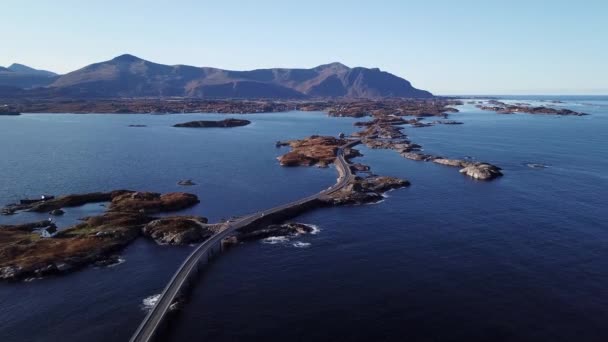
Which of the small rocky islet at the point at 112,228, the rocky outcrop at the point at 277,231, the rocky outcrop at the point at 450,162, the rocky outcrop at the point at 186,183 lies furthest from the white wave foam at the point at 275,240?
the rocky outcrop at the point at 450,162

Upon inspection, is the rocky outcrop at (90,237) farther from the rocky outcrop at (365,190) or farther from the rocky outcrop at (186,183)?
the rocky outcrop at (365,190)

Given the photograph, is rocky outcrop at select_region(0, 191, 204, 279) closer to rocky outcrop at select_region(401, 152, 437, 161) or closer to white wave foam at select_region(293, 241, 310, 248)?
white wave foam at select_region(293, 241, 310, 248)

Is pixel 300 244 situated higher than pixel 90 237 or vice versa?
pixel 90 237

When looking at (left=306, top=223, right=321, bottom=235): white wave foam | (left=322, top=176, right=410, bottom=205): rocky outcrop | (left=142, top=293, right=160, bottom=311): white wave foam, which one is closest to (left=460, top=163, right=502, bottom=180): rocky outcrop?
(left=322, top=176, right=410, bottom=205): rocky outcrop

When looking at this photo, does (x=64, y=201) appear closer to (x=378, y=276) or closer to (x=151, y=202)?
(x=151, y=202)

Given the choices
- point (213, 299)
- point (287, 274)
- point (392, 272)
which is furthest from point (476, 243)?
point (213, 299)

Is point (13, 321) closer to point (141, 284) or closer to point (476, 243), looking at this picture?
point (141, 284)

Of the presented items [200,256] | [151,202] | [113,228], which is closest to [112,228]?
[113,228]
